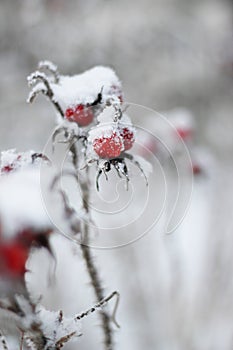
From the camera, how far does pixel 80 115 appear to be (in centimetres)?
69

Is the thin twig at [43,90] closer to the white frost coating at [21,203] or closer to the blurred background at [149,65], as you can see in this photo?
the white frost coating at [21,203]

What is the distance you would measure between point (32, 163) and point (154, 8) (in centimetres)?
367

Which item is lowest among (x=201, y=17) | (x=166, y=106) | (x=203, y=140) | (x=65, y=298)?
(x=65, y=298)

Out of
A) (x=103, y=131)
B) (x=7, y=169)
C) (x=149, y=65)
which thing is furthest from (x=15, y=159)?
(x=149, y=65)

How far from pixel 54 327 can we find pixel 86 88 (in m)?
0.29

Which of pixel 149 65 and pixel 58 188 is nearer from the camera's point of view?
pixel 58 188

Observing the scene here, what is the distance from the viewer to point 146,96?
13.0ft

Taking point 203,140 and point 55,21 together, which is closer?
point 55,21

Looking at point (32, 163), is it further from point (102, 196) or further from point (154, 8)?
point (154, 8)

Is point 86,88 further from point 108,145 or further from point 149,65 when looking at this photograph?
point 149,65

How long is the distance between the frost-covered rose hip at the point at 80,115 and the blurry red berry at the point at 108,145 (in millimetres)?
60

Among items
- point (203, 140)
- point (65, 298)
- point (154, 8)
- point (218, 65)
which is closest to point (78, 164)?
point (65, 298)

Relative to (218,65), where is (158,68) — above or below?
above

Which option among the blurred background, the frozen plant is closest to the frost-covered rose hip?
the frozen plant
